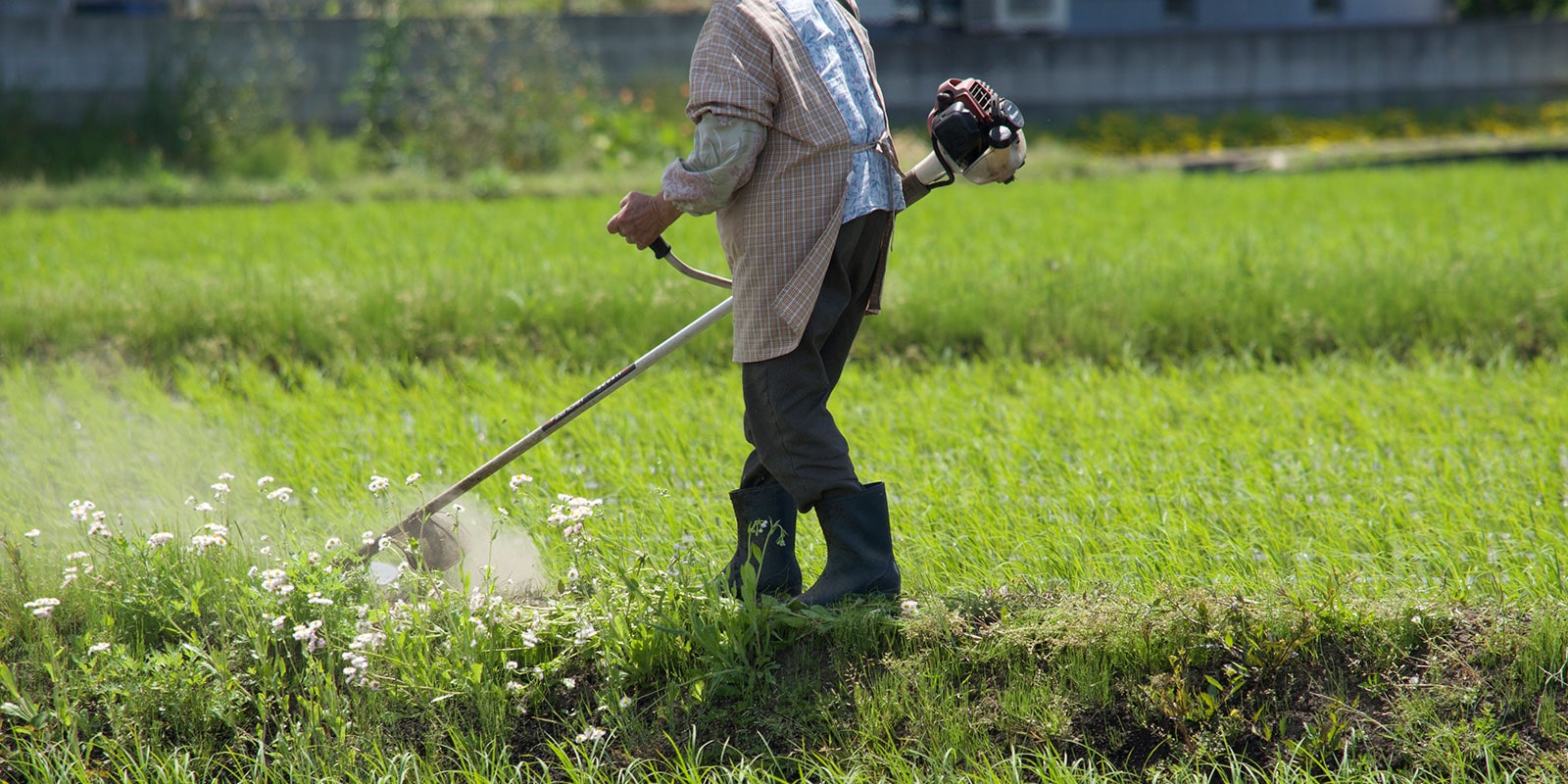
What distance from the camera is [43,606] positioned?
8.63ft

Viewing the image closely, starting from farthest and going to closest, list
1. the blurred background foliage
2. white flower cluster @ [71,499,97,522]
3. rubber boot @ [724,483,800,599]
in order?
the blurred background foliage
rubber boot @ [724,483,800,599]
white flower cluster @ [71,499,97,522]

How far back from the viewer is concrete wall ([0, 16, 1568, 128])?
13977mm

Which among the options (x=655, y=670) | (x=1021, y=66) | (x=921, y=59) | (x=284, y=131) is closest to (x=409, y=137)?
(x=284, y=131)

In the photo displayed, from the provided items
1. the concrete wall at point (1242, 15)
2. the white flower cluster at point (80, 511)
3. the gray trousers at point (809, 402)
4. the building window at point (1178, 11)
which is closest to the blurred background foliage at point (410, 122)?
the concrete wall at point (1242, 15)

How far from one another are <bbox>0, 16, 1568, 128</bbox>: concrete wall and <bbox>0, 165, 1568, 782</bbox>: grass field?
30.1 feet

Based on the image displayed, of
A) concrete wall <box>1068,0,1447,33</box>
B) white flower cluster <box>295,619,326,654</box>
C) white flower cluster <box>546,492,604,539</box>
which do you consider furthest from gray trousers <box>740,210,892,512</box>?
concrete wall <box>1068,0,1447,33</box>

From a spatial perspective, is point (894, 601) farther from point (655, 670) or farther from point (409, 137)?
point (409, 137)

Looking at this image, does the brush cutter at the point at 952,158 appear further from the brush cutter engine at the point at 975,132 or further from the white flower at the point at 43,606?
the white flower at the point at 43,606

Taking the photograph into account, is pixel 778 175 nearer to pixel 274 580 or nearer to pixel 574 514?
pixel 574 514

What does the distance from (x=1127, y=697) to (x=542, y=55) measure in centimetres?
1353

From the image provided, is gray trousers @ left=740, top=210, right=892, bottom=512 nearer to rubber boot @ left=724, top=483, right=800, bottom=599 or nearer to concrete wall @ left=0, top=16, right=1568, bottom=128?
rubber boot @ left=724, top=483, right=800, bottom=599

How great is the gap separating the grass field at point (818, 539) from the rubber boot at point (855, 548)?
67mm

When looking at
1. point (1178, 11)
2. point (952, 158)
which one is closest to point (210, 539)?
point (952, 158)

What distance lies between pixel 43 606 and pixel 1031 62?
15516mm
